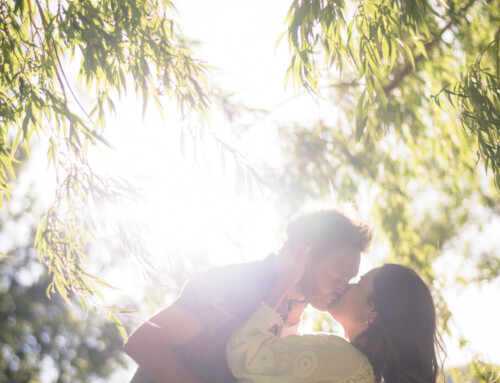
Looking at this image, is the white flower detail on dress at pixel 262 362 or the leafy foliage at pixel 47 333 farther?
the leafy foliage at pixel 47 333

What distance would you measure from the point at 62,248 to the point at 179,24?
2.86 feet

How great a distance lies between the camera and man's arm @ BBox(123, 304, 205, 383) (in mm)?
1354

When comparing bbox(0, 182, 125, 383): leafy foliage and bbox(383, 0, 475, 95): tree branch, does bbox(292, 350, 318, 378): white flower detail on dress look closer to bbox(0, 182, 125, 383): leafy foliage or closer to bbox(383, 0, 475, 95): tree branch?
bbox(383, 0, 475, 95): tree branch

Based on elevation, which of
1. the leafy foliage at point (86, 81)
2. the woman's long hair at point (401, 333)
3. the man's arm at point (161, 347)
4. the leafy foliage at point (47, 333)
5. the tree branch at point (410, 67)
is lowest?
the leafy foliage at point (47, 333)

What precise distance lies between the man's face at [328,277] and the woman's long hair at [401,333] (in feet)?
0.39

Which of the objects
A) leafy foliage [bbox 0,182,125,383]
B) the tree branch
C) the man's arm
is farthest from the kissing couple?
leafy foliage [bbox 0,182,125,383]

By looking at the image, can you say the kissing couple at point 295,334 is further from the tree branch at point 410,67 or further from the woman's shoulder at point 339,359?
the tree branch at point 410,67

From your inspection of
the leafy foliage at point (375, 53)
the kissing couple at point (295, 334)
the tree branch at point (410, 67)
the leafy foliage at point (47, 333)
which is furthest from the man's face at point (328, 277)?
the leafy foliage at point (47, 333)

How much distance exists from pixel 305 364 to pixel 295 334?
0.17 m

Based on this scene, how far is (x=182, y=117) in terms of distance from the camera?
4.79 feet

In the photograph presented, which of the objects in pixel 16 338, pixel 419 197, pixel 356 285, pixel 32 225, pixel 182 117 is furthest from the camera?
pixel 16 338

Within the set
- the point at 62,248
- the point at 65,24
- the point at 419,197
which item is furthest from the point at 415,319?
the point at 419,197

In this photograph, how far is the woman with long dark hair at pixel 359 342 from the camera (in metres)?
1.42

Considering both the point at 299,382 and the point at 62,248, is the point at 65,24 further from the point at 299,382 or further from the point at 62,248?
the point at 299,382
